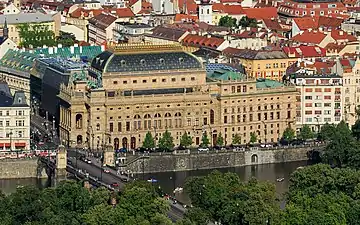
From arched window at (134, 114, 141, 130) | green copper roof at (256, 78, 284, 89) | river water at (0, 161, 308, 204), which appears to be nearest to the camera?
river water at (0, 161, 308, 204)

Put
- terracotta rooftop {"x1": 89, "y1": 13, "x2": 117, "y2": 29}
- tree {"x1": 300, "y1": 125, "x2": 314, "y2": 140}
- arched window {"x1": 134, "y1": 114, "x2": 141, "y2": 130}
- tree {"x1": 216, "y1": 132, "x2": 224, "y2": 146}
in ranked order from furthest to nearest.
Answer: terracotta rooftop {"x1": 89, "y1": 13, "x2": 117, "y2": 29}
tree {"x1": 300, "y1": 125, "x2": 314, "y2": 140}
tree {"x1": 216, "y1": 132, "x2": 224, "y2": 146}
arched window {"x1": 134, "y1": 114, "x2": 141, "y2": 130}

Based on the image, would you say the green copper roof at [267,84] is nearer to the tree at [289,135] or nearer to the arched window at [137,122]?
the tree at [289,135]

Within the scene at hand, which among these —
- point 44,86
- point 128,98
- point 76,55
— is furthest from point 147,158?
point 76,55

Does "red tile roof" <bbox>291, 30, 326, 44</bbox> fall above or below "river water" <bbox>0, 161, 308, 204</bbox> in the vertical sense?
above

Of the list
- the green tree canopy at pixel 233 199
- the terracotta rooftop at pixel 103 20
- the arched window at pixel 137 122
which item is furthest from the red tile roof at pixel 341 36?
the green tree canopy at pixel 233 199

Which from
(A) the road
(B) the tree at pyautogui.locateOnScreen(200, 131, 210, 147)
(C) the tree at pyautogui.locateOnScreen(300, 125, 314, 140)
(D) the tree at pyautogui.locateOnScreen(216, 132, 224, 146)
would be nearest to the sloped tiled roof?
(C) the tree at pyautogui.locateOnScreen(300, 125, 314, 140)

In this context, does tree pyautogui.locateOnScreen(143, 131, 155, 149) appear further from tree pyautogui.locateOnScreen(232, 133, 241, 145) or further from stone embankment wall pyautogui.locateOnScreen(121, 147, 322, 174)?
tree pyautogui.locateOnScreen(232, 133, 241, 145)

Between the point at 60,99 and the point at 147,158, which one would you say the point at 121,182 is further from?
the point at 60,99
